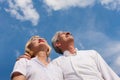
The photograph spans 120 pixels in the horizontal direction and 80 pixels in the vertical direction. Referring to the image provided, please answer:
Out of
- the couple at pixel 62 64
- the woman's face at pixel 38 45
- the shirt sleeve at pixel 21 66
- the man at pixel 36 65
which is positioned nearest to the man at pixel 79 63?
the couple at pixel 62 64

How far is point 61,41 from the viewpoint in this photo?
6441mm

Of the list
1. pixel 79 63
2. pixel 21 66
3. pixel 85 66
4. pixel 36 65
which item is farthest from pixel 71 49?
pixel 21 66

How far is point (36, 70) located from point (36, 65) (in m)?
0.17

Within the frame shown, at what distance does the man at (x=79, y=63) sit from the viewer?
18.7ft

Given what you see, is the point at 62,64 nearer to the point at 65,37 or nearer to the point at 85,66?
the point at 85,66

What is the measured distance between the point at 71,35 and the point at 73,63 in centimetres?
75

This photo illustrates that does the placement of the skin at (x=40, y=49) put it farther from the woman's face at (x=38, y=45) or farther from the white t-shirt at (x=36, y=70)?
the white t-shirt at (x=36, y=70)

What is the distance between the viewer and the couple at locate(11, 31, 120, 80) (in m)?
5.42

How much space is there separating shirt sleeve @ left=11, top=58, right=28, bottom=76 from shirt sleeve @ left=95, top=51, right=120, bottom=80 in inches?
53.6

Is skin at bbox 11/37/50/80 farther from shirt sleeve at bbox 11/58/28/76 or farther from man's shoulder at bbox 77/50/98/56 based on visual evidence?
man's shoulder at bbox 77/50/98/56

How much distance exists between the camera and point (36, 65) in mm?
5590

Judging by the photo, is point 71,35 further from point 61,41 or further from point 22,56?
point 22,56

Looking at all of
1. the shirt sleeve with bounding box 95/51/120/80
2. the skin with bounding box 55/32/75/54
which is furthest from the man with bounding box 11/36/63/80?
the shirt sleeve with bounding box 95/51/120/80

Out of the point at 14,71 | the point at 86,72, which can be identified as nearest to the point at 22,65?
the point at 14,71
